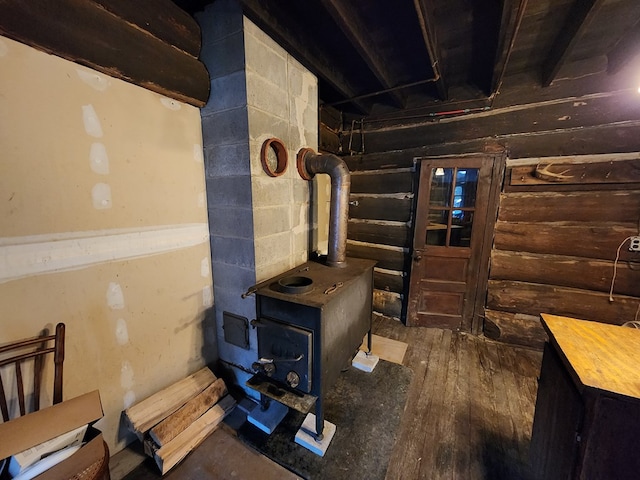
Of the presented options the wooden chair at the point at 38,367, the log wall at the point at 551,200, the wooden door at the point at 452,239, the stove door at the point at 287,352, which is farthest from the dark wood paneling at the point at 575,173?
the wooden chair at the point at 38,367

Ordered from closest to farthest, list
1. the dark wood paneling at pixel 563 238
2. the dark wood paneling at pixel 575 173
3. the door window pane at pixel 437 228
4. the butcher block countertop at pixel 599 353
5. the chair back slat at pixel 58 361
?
the butcher block countertop at pixel 599 353, the chair back slat at pixel 58 361, the dark wood paneling at pixel 575 173, the dark wood paneling at pixel 563 238, the door window pane at pixel 437 228

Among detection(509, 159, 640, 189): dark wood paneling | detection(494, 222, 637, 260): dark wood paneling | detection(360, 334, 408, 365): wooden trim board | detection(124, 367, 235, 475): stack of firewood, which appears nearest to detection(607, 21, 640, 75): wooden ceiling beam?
detection(509, 159, 640, 189): dark wood paneling

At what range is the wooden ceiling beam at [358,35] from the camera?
4.44ft

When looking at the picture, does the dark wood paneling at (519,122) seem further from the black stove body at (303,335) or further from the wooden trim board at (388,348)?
the wooden trim board at (388,348)

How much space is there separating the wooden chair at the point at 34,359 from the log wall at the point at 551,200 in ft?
9.22

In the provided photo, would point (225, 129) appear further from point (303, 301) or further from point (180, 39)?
point (303, 301)

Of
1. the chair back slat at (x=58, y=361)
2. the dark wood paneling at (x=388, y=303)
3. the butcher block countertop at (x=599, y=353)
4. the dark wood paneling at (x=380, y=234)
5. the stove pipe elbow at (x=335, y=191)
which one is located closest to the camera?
the butcher block countertop at (x=599, y=353)

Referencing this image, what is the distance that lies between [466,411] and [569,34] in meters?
2.57

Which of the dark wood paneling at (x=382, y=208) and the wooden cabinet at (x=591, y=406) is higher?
the dark wood paneling at (x=382, y=208)

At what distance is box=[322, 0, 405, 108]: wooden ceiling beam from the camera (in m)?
1.35

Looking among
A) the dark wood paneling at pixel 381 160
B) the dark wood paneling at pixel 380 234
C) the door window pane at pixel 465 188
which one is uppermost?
the dark wood paneling at pixel 381 160

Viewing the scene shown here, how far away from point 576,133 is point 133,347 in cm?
364

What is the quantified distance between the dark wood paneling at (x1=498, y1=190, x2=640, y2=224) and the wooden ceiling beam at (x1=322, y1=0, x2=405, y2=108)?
161 cm

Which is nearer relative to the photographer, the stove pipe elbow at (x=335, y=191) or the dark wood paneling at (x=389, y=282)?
the stove pipe elbow at (x=335, y=191)
